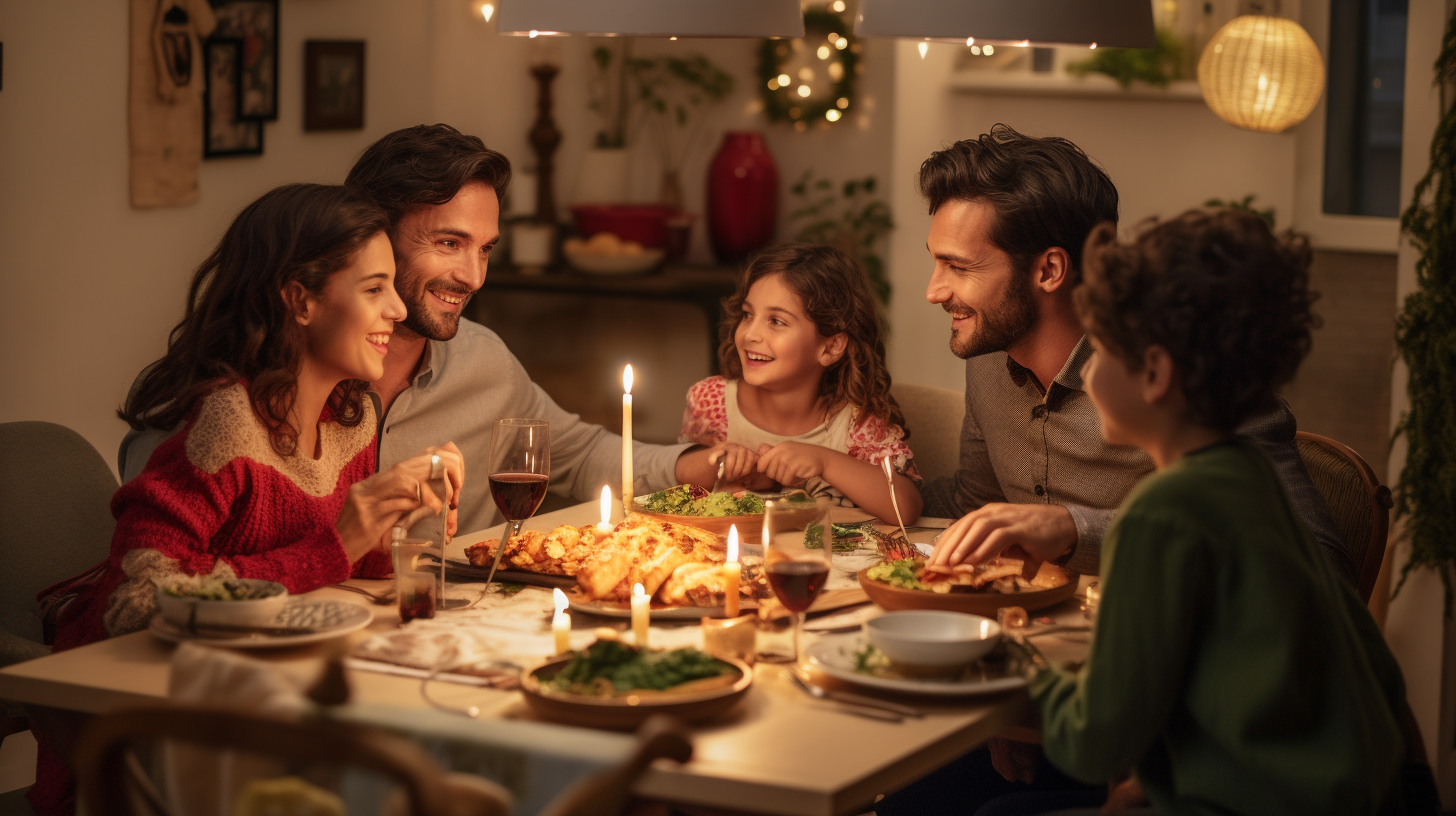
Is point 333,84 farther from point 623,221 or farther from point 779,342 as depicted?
point 779,342

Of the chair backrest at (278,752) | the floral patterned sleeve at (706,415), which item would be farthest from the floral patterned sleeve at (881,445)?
the chair backrest at (278,752)

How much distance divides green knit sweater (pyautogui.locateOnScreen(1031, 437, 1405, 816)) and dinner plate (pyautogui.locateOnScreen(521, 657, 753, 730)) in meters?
0.34

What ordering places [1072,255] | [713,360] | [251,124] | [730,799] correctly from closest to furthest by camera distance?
1. [730,799]
2. [1072,255]
3. [251,124]
4. [713,360]

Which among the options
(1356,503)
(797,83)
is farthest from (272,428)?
(797,83)

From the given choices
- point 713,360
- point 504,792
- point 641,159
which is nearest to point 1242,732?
point 504,792

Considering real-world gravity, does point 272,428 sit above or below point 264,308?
below

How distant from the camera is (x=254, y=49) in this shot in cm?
374

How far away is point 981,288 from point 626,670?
1252 millimetres

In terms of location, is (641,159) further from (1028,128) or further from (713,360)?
(1028,128)

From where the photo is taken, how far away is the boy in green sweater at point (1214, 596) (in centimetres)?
133

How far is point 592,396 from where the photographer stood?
523 cm

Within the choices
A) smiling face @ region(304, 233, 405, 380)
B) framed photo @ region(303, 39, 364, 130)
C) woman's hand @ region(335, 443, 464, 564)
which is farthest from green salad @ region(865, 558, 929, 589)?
framed photo @ region(303, 39, 364, 130)

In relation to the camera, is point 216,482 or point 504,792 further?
point 216,482

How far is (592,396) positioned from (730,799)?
13.2 feet
